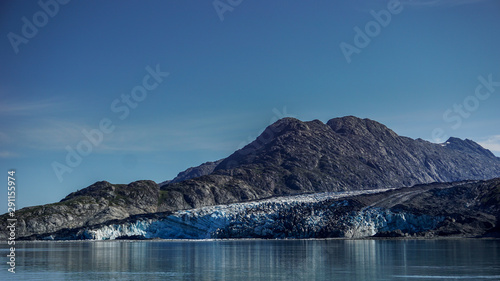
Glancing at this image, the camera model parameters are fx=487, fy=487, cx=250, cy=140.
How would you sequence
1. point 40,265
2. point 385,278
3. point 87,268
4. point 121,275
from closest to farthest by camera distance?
point 385,278 < point 121,275 < point 87,268 < point 40,265

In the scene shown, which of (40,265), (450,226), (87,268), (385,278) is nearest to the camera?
(385,278)

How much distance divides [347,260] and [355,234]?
351ft

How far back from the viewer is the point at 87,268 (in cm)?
8175

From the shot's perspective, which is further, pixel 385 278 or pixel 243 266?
pixel 243 266

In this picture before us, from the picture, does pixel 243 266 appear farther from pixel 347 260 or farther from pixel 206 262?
pixel 347 260

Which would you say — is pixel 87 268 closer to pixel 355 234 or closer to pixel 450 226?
pixel 355 234

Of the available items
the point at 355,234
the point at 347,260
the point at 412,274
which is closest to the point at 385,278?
the point at 412,274

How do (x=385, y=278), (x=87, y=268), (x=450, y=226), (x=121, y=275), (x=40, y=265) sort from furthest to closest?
(x=450, y=226)
(x=40, y=265)
(x=87, y=268)
(x=121, y=275)
(x=385, y=278)

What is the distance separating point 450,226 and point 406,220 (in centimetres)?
1729

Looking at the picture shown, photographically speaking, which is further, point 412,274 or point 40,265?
point 40,265

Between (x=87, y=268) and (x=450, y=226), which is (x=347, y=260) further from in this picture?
(x=450, y=226)

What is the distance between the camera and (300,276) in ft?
220

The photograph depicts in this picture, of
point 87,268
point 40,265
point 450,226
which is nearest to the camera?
point 87,268

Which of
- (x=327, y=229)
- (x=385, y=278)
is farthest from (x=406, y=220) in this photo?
(x=385, y=278)
